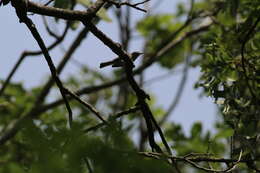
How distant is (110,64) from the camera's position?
1914 mm

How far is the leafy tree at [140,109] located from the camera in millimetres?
1097

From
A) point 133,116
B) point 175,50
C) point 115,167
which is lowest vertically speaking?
point 133,116

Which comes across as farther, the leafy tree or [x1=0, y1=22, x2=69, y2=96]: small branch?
[x1=0, y1=22, x2=69, y2=96]: small branch

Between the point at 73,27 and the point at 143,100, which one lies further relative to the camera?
the point at 73,27

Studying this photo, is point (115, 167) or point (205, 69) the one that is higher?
point (115, 167)

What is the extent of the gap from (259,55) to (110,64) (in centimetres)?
68

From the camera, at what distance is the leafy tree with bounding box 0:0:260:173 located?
1.10 metres

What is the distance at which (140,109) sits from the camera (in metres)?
2.00

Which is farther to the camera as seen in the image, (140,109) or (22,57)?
(22,57)

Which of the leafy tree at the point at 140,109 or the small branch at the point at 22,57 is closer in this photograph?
the leafy tree at the point at 140,109

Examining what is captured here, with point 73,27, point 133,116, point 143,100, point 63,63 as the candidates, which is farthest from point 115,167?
point 133,116

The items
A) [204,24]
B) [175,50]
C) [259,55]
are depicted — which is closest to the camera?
[259,55]

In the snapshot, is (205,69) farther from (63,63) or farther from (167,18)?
(167,18)

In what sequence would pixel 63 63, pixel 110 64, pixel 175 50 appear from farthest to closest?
pixel 175 50 → pixel 63 63 → pixel 110 64
